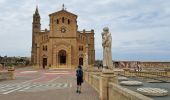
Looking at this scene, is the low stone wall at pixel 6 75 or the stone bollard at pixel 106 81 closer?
the stone bollard at pixel 106 81

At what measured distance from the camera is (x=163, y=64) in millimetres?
52719

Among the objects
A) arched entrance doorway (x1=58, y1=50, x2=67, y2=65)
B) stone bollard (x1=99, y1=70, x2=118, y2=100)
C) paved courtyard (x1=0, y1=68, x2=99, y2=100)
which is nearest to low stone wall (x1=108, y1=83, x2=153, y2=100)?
stone bollard (x1=99, y1=70, x2=118, y2=100)

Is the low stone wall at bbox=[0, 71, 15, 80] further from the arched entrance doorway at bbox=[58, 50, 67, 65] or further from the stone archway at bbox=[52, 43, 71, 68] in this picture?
the arched entrance doorway at bbox=[58, 50, 67, 65]

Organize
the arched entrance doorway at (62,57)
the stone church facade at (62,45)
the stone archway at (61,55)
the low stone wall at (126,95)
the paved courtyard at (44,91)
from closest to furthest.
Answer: the low stone wall at (126,95)
the paved courtyard at (44,91)
the stone archway at (61,55)
the stone church facade at (62,45)
the arched entrance doorway at (62,57)

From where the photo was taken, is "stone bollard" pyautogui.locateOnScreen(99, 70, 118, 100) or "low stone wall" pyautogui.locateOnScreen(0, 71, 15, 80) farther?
"low stone wall" pyautogui.locateOnScreen(0, 71, 15, 80)

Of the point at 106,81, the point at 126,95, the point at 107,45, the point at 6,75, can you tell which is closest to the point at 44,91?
the point at 107,45

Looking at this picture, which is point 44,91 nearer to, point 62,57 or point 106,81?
point 106,81

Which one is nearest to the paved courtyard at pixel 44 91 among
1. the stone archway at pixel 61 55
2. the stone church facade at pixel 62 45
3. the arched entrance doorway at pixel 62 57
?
the stone archway at pixel 61 55

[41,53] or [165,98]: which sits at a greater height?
[41,53]

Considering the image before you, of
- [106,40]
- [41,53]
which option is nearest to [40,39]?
[41,53]

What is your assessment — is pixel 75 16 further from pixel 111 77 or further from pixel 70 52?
pixel 111 77

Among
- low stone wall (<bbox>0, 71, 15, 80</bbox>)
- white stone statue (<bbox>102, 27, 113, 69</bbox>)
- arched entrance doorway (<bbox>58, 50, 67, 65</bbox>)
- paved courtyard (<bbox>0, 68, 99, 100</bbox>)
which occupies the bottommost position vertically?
paved courtyard (<bbox>0, 68, 99, 100</bbox>)

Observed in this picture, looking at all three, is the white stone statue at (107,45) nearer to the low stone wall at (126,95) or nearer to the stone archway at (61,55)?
the low stone wall at (126,95)

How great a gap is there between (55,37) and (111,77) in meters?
74.6
